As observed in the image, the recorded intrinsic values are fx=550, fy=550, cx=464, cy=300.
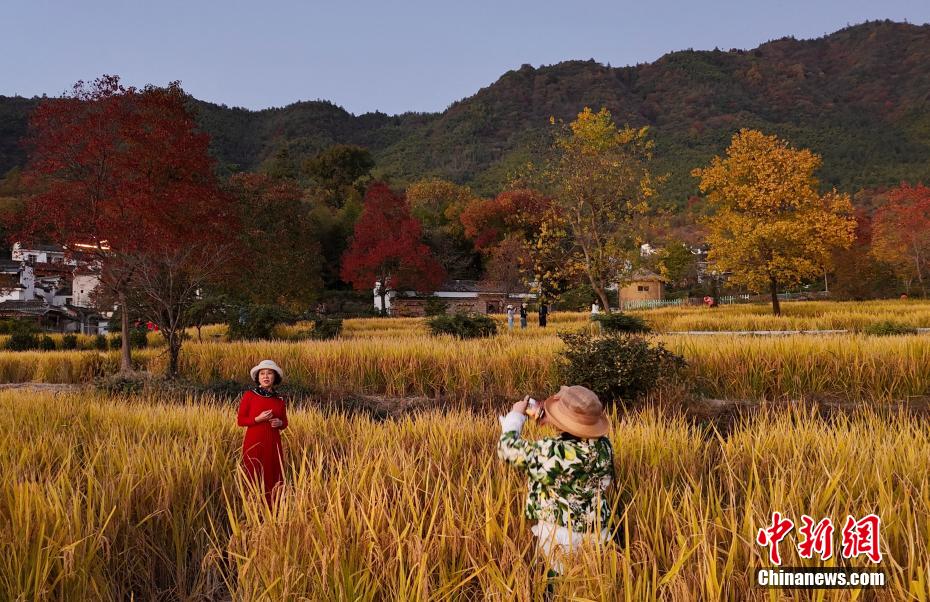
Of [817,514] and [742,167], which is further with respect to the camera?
[742,167]

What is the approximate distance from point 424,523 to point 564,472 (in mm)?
986

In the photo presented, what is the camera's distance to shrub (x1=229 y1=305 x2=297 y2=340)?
19.5 m

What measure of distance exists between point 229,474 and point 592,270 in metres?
16.8

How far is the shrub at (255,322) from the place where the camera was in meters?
19.5

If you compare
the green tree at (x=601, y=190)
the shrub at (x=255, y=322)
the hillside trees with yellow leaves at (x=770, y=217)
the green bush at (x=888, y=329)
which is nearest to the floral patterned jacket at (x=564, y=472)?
the green bush at (x=888, y=329)

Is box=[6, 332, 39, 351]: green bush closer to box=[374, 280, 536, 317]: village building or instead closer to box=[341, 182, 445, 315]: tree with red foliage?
box=[341, 182, 445, 315]: tree with red foliage

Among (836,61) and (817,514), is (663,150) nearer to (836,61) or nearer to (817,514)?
(817,514)

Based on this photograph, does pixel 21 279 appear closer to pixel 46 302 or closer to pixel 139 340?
pixel 46 302

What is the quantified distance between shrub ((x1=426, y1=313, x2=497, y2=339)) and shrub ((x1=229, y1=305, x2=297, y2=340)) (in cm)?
633

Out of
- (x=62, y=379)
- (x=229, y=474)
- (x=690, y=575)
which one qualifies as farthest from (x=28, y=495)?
(x=62, y=379)

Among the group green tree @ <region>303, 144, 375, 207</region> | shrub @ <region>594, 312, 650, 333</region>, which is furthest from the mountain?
shrub @ <region>594, 312, 650, 333</region>

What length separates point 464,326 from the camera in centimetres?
1709

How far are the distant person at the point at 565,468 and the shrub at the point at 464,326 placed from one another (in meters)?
13.6

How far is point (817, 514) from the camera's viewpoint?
2.98 m
